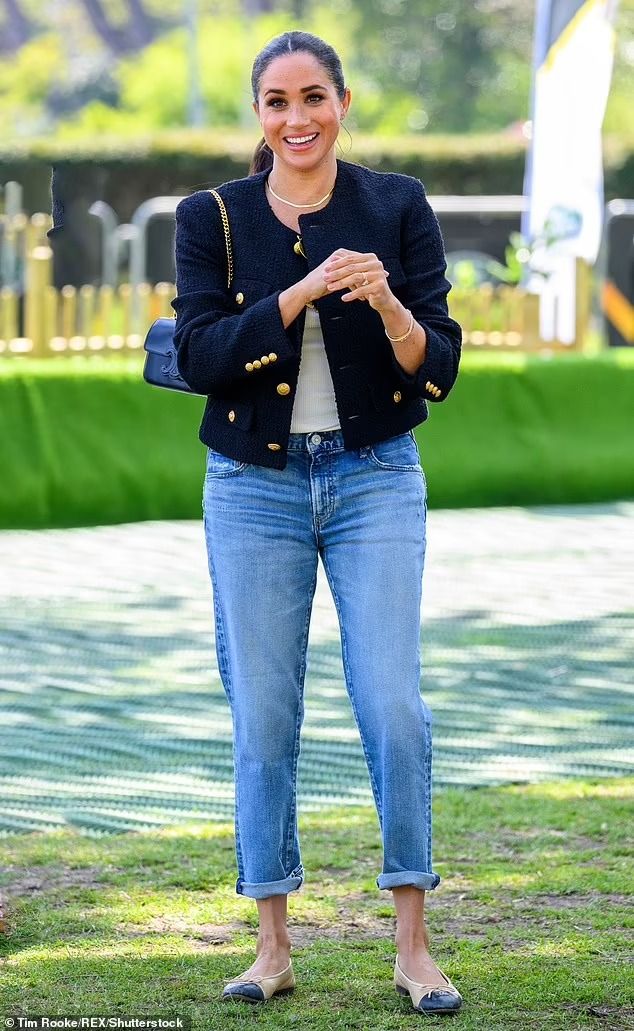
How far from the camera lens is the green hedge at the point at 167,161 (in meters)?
23.2

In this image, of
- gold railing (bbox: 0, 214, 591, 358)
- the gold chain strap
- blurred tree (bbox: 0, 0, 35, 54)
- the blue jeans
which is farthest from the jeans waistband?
blurred tree (bbox: 0, 0, 35, 54)

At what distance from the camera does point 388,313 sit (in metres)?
3.13

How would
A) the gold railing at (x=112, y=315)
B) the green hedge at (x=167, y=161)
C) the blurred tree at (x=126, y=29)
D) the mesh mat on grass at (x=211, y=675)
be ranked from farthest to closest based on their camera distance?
the blurred tree at (x=126, y=29)
the green hedge at (x=167, y=161)
the gold railing at (x=112, y=315)
the mesh mat on grass at (x=211, y=675)

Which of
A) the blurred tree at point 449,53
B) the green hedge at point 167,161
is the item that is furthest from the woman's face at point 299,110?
the blurred tree at point 449,53

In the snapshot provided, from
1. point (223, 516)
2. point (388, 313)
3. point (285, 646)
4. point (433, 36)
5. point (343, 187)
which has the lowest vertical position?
point (285, 646)

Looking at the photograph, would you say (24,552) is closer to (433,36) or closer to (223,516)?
(223,516)

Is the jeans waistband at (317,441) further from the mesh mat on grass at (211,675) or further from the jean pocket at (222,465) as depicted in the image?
the mesh mat on grass at (211,675)

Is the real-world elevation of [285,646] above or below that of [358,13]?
below

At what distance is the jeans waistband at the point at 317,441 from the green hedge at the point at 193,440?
6.85 metres

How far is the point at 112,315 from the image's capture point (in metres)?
11.2

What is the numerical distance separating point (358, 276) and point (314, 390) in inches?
11.4

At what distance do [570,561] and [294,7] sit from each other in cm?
5820

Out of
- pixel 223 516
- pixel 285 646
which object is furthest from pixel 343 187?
pixel 285 646

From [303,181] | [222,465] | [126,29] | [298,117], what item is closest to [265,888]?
[222,465]
